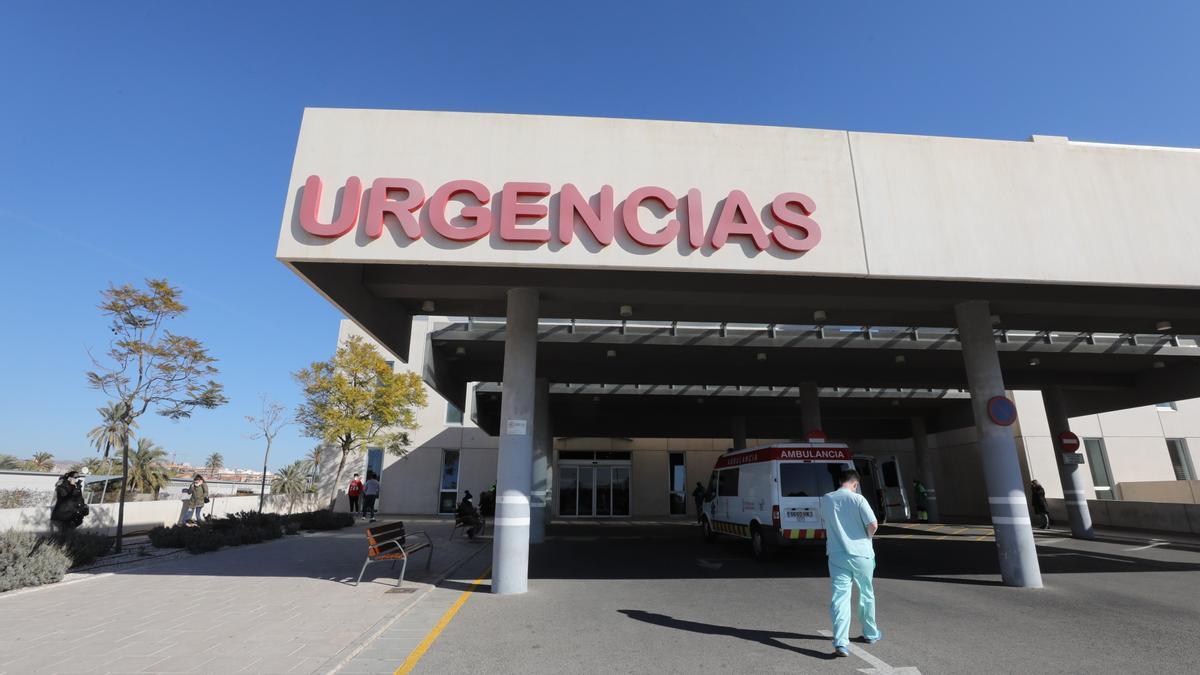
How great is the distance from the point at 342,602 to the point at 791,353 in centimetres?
1197

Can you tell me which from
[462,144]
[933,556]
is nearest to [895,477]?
[933,556]

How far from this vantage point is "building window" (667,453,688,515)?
99.8ft

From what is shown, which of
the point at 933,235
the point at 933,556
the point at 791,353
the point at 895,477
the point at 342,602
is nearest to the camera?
the point at 342,602

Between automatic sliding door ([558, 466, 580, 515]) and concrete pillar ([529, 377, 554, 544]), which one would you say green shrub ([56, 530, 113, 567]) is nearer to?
concrete pillar ([529, 377, 554, 544])

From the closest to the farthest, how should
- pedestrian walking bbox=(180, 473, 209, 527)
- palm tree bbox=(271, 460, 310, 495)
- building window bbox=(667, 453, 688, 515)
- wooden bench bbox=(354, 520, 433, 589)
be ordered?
wooden bench bbox=(354, 520, 433, 589)
pedestrian walking bbox=(180, 473, 209, 527)
building window bbox=(667, 453, 688, 515)
palm tree bbox=(271, 460, 310, 495)

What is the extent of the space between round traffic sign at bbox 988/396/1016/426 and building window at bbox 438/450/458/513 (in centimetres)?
2486

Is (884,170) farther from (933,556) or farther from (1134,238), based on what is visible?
(933,556)

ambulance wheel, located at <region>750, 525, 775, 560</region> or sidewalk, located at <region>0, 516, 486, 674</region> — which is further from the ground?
ambulance wheel, located at <region>750, 525, 775, 560</region>

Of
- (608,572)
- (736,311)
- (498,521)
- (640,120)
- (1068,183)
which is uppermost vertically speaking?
(640,120)

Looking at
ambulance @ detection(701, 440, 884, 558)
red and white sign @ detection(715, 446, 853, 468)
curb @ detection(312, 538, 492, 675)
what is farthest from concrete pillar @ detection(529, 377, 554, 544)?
curb @ detection(312, 538, 492, 675)

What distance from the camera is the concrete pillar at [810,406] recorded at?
58.2ft

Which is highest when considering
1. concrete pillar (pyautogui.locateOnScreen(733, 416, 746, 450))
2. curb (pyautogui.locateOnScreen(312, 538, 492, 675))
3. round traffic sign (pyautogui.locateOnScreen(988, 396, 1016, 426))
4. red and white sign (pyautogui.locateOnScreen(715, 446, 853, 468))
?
concrete pillar (pyautogui.locateOnScreen(733, 416, 746, 450))

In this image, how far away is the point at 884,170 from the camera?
8594mm

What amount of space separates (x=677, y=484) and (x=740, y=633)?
25.5 metres
